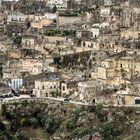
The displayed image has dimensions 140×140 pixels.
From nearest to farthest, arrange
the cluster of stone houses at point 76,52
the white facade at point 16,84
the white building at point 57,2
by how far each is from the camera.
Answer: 1. the cluster of stone houses at point 76,52
2. the white facade at point 16,84
3. the white building at point 57,2

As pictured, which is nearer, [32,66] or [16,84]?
[16,84]

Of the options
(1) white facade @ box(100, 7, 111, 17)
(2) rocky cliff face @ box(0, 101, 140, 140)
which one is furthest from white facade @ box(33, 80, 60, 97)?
(1) white facade @ box(100, 7, 111, 17)

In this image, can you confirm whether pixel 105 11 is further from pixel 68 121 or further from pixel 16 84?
pixel 68 121

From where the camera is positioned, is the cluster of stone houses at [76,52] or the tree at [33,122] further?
the cluster of stone houses at [76,52]

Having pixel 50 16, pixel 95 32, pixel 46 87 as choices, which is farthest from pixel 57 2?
pixel 46 87

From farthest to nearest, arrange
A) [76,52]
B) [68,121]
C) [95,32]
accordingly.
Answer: [95,32] < [76,52] < [68,121]

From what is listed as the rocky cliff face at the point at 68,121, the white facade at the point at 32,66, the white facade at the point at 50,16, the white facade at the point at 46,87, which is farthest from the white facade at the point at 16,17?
the rocky cliff face at the point at 68,121

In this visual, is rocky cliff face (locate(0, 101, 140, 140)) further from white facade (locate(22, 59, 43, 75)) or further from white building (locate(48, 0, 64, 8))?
white building (locate(48, 0, 64, 8))

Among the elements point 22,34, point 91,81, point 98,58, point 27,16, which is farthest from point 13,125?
point 27,16

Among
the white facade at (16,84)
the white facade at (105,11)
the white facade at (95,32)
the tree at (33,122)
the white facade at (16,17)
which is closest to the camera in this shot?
the tree at (33,122)

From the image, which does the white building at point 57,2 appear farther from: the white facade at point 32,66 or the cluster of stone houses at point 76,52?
the white facade at point 32,66

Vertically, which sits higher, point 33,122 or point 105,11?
point 105,11
